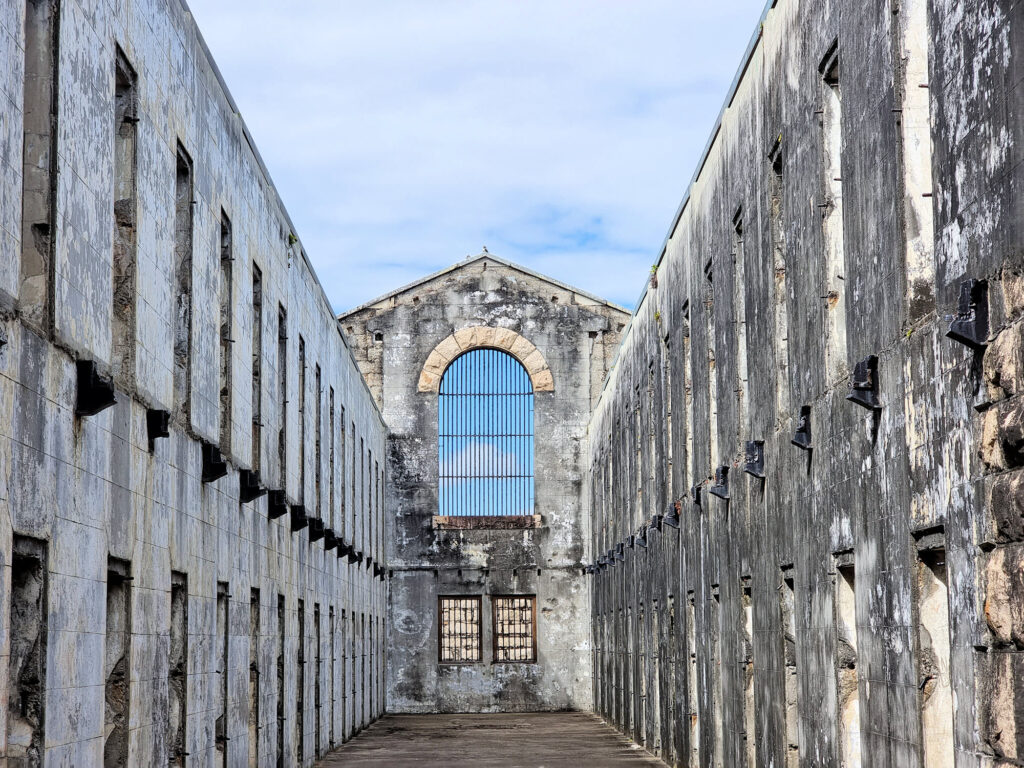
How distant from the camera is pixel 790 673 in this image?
432 inches

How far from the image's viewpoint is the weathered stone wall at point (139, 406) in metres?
7.35

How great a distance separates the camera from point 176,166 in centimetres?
1120

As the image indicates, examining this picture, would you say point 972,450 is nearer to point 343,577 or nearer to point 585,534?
point 343,577

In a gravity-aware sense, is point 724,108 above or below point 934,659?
above

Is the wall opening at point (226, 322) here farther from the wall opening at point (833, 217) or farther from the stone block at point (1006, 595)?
the stone block at point (1006, 595)

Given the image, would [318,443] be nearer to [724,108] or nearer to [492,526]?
[724,108]

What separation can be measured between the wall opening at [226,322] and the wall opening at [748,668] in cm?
486

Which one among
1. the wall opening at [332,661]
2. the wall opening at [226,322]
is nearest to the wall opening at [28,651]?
the wall opening at [226,322]

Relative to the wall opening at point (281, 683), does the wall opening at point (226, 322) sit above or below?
above

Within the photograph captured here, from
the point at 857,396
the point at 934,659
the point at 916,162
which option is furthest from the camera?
the point at 857,396

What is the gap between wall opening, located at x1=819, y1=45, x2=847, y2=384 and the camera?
922cm

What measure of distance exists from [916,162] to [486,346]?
85.5 feet

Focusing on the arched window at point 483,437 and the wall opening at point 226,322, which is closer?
the wall opening at point 226,322

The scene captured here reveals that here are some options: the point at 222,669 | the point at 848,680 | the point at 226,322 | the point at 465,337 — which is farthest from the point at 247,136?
the point at 465,337
